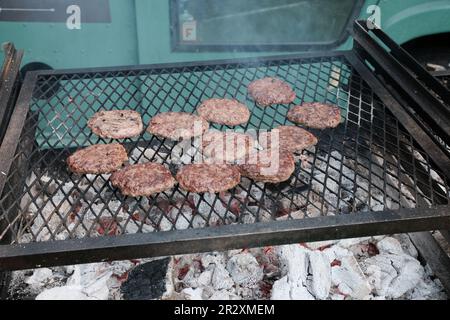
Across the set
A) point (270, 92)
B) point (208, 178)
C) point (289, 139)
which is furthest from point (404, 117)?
point (208, 178)

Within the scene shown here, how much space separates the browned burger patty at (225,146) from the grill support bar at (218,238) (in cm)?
70

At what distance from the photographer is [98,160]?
237 centimetres

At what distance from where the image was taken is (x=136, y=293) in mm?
2451

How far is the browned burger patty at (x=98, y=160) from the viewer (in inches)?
91.5

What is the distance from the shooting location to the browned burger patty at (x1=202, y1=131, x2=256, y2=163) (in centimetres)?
242

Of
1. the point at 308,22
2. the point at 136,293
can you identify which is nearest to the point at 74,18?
the point at 308,22

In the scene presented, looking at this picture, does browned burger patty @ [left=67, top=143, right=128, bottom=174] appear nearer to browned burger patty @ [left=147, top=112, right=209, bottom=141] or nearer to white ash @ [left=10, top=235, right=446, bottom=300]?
browned burger patty @ [left=147, top=112, right=209, bottom=141]

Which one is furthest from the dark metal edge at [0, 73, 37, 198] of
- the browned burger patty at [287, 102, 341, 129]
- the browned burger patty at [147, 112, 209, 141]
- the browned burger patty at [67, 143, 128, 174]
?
the browned burger patty at [287, 102, 341, 129]

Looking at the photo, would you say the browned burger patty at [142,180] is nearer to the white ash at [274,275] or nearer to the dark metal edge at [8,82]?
the white ash at [274,275]

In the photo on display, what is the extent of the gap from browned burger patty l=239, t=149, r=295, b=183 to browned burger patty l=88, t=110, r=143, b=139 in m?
0.77

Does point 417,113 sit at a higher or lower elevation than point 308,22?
lower
